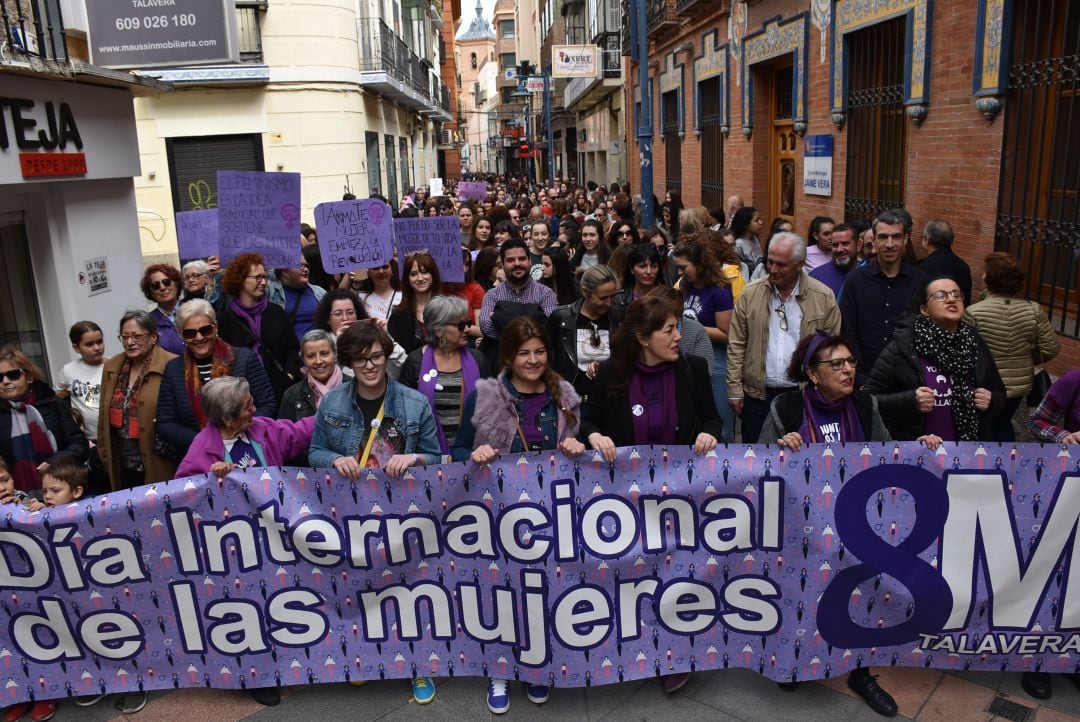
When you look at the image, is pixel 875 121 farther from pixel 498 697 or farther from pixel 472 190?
pixel 472 190

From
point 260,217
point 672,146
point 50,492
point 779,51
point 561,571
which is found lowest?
point 561,571

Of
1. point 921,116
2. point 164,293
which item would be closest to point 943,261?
point 921,116

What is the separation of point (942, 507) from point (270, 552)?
2800 millimetres

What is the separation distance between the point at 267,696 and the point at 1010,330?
411cm

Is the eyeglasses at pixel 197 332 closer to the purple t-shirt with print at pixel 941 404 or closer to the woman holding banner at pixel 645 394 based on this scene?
the woman holding banner at pixel 645 394

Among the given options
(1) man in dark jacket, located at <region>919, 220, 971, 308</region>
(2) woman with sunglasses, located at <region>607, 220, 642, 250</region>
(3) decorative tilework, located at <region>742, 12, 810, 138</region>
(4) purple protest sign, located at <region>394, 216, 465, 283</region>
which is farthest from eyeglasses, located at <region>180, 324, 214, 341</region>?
(3) decorative tilework, located at <region>742, 12, 810, 138</region>

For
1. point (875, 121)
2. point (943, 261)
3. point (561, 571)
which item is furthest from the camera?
point (875, 121)

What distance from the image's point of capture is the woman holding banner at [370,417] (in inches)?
158

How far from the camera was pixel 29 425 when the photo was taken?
4.59 m

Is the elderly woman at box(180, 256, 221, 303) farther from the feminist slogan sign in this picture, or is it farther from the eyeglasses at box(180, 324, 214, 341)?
the feminist slogan sign

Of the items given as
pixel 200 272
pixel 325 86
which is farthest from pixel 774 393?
pixel 325 86

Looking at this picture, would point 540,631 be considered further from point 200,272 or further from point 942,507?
point 200,272

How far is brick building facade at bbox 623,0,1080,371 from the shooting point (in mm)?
6516

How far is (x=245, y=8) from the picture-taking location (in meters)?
16.1
